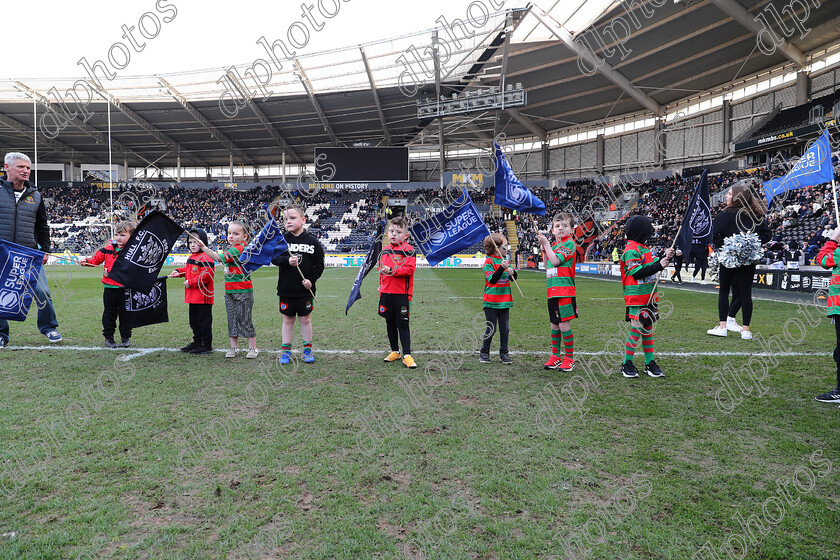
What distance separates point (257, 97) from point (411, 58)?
13.7 m

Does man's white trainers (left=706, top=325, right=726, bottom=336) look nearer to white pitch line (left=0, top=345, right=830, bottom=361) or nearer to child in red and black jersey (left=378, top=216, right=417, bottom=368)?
white pitch line (left=0, top=345, right=830, bottom=361)

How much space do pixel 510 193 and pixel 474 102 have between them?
1250 inches

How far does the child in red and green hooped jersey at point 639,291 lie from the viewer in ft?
18.7

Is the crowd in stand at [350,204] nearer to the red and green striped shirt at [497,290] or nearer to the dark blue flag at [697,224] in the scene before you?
the dark blue flag at [697,224]

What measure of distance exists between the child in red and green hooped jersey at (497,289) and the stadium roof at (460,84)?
26004 millimetres

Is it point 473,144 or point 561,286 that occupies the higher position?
point 473,144

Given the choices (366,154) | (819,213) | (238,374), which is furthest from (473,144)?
(238,374)

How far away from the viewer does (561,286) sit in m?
6.05

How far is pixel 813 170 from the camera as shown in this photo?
751 cm

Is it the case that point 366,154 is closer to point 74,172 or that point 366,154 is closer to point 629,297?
point 74,172

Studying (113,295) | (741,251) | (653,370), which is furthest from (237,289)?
(741,251)

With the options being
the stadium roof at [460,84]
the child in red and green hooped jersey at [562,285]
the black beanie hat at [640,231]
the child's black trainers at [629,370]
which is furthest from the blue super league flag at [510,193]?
the stadium roof at [460,84]

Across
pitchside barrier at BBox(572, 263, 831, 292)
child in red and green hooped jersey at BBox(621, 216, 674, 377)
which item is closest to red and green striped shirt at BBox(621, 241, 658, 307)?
child in red and green hooped jersey at BBox(621, 216, 674, 377)

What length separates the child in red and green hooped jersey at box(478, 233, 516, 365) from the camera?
6434 mm
